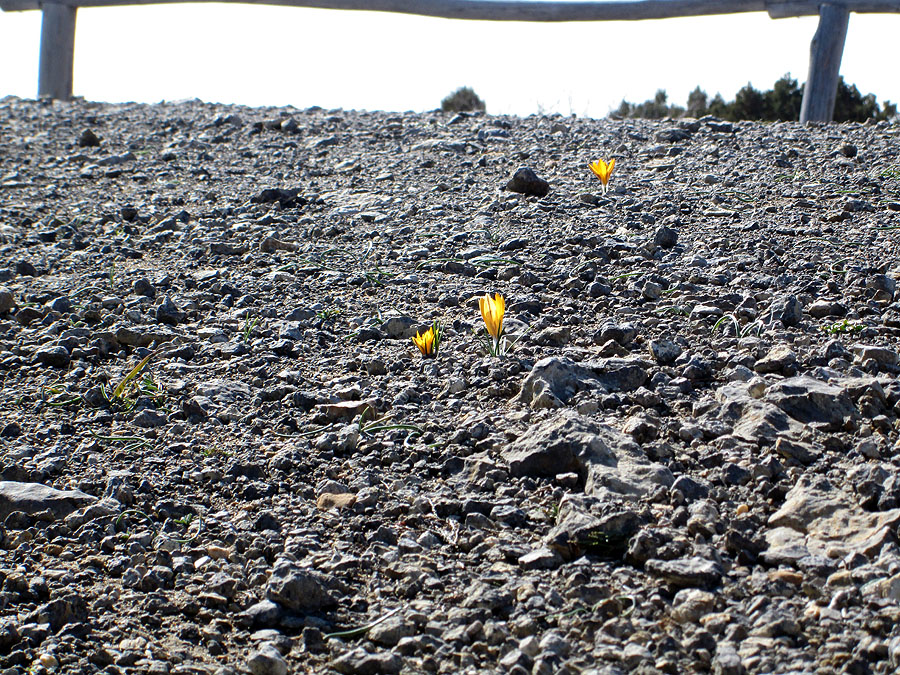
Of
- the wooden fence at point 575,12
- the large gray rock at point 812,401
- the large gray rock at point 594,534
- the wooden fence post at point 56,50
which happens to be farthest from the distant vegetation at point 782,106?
the large gray rock at point 594,534

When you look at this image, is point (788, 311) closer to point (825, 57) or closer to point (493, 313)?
point (493, 313)

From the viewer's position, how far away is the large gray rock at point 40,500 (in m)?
2.40

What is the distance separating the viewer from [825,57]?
275 inches

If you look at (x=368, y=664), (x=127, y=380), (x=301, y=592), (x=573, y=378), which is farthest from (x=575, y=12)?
(x=368, y=664)

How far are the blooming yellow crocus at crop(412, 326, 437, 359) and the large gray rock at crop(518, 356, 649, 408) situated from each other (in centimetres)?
44

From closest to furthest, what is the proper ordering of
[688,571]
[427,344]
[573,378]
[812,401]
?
[688,571] < [812,401] < [573,378] < [427,344]

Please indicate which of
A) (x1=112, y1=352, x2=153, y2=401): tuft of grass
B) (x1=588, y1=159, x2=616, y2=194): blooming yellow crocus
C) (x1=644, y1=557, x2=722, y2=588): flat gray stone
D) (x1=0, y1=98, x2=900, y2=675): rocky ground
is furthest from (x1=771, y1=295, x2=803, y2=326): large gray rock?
(x1=112, y1=352, x2=153, y2=401): tuft of grass

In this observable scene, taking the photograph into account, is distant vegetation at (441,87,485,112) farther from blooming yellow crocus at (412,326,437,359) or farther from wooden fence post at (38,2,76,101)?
blooming yellow crocus at (412,326,437,359)

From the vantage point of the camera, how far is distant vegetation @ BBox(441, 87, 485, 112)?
13.8 metres

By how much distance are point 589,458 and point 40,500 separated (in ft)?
5.00

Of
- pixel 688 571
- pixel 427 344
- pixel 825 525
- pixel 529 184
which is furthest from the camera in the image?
pixel 529 184

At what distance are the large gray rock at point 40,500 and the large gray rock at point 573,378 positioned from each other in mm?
1329

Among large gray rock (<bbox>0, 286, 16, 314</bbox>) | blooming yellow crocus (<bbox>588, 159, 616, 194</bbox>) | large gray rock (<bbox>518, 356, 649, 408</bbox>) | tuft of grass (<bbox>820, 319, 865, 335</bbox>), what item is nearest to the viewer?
large gray rock (<bbox>518, 356, 649, 408</bbox>)

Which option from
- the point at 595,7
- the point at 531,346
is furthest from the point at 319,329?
the point at 595,7
